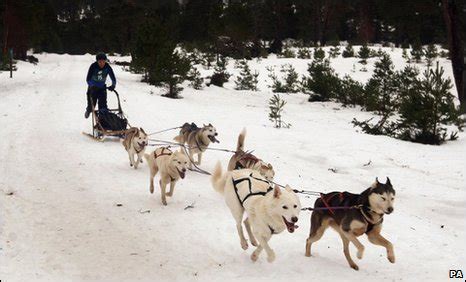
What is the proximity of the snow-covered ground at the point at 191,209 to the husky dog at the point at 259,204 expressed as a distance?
39cm

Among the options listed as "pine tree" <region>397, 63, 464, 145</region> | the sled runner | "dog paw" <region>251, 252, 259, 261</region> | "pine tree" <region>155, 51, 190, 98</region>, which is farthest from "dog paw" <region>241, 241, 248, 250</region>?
"pine tree" <region>155, 51, 190, 98</region>

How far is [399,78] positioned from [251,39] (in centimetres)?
1952

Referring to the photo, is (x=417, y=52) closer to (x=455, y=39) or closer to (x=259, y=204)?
(x=455, y=39)

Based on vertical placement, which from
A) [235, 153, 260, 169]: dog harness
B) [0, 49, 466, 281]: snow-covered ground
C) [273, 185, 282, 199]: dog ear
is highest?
[273, 185, 282, 199]: dog ear

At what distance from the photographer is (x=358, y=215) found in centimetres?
412

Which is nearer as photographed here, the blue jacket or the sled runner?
the sled runner

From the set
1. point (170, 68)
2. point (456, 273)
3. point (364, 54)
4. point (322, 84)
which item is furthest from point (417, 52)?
point (456, 273)

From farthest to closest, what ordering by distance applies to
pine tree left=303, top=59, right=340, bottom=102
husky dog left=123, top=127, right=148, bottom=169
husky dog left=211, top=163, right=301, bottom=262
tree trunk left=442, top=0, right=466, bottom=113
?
pine tree left=303, top=59, right=340, bottom=102 → tree trunk left=442, top=0, right=466, bottom=113 → husky dog left=123, top=127, right=148, bottom=169 → husky dog left=211, top=163, right=301, bottom=262

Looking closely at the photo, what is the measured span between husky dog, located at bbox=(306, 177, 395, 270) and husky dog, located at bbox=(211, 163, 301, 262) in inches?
23.8

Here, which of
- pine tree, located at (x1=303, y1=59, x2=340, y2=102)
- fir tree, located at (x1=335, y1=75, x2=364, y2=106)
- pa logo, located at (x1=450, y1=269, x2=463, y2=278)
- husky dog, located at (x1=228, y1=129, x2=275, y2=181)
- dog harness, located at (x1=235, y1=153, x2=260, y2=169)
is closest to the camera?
pa logo, located at (x1=450, y1=269, x2=463, y2=278)

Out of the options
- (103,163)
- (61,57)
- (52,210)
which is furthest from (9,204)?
(61,57)

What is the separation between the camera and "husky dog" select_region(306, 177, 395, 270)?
4.01 m

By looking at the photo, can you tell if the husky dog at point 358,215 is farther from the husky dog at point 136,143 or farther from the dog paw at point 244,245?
the husky dog at point 136,143

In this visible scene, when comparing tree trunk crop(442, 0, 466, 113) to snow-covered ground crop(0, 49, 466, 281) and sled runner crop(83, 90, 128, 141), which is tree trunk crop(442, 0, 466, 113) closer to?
snow-covered ground crop(0, 49, 466, 281)
